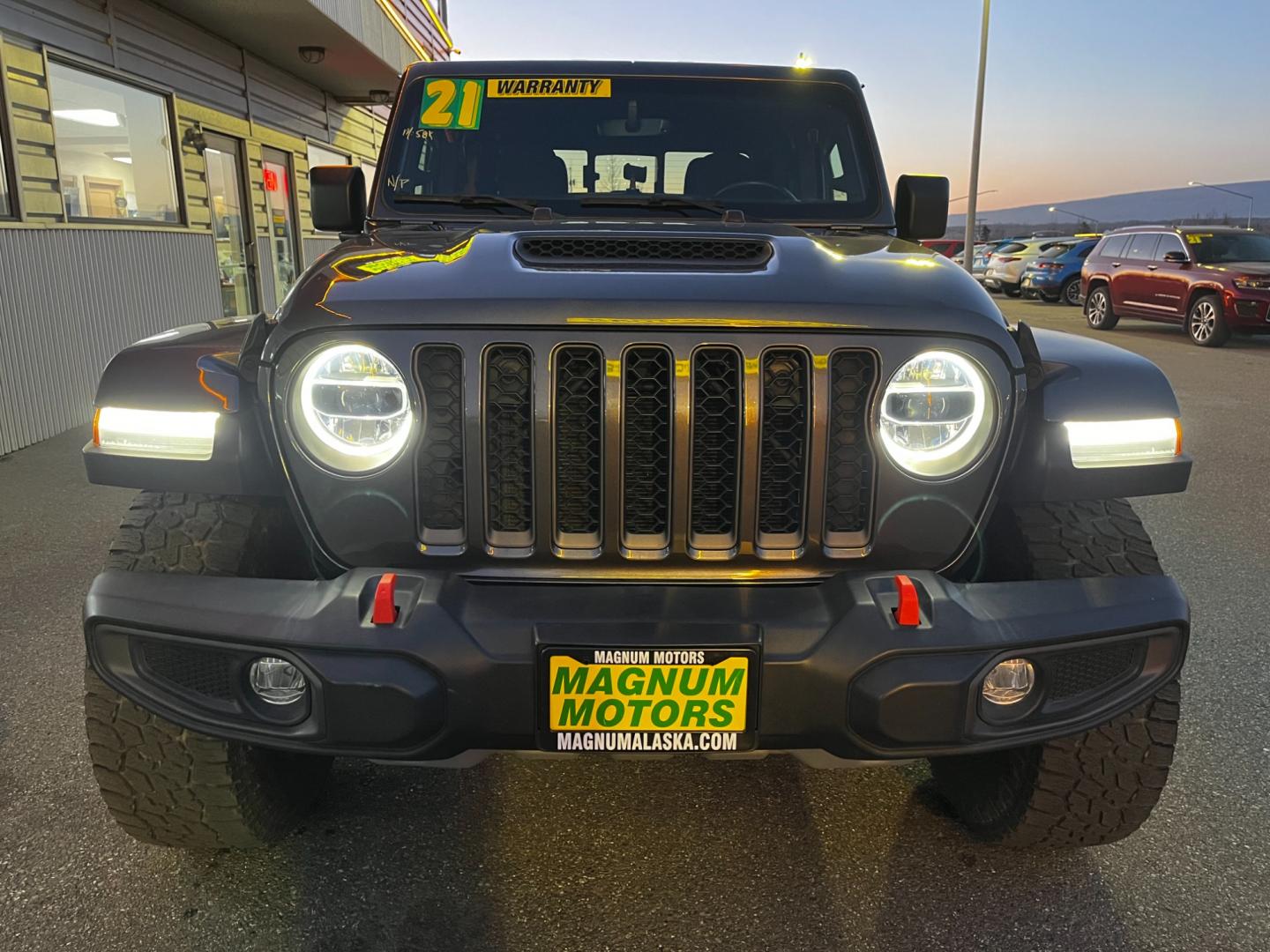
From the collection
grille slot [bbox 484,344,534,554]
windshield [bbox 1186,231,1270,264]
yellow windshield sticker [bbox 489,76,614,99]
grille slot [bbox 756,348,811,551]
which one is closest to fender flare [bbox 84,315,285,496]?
grille slot [bbox 484,344,534,554]

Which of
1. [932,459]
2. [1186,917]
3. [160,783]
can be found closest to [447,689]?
[160,783]

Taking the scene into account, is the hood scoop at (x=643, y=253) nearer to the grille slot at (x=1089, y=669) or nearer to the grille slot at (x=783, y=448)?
the grille slot at (x=783, y=448)

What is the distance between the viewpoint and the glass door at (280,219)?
39.4ft

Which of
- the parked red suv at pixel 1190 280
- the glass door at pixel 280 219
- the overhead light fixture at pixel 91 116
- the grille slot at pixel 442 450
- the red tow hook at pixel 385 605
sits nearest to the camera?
the red tow hook at pixel 385 605

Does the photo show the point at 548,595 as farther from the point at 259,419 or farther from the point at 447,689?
the point at 259,419

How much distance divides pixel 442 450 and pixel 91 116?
309 inches

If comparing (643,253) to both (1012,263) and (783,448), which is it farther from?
(1012,263)

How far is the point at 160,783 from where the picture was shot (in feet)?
6.82

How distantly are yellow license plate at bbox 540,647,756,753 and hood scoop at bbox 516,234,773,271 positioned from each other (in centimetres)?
79

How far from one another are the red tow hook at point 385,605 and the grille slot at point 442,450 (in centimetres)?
16

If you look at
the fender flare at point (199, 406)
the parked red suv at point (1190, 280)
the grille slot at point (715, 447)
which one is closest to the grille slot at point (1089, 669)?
the grille slot at point (715, 447)

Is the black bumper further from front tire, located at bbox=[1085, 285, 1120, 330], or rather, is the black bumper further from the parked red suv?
front tire, located at bbox=[1085, 285, 1120, 330]

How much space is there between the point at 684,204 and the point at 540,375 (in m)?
1.33

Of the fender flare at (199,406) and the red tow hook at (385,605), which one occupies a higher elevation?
the fender flare at (199,406)
